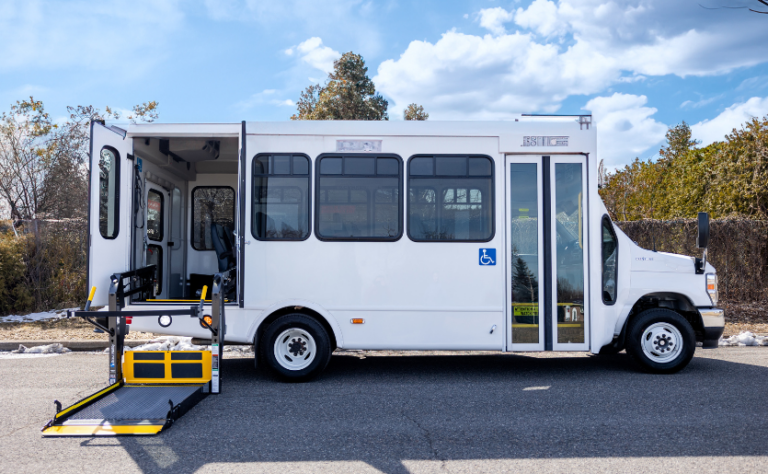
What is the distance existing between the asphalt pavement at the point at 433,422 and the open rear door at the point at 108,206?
1298 millimetres

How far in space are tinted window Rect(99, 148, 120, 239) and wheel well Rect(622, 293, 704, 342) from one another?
593 centimetres

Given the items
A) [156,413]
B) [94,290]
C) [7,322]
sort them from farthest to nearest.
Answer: [7,322]
[94,290]
[156,413]

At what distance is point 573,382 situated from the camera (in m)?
6.07

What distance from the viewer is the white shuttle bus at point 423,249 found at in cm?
606

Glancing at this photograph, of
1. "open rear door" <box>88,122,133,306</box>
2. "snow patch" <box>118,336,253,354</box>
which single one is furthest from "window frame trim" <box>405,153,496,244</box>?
"snow patch" <box>118,336,253,354</box>

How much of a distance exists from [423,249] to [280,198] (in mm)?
1719

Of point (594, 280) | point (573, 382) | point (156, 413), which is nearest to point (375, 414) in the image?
point (156, 413)

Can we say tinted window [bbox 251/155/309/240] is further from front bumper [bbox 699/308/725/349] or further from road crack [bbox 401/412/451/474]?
front bumper [bbox 699/308/725/349]

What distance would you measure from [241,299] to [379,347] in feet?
5.35

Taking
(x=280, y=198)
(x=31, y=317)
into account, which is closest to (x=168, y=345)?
(x=280, y=198)

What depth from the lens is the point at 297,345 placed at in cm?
609

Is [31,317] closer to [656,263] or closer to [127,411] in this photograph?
[127,411]

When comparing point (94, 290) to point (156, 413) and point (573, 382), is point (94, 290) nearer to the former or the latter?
point (156, 413)

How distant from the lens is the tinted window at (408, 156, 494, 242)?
6.12 m
